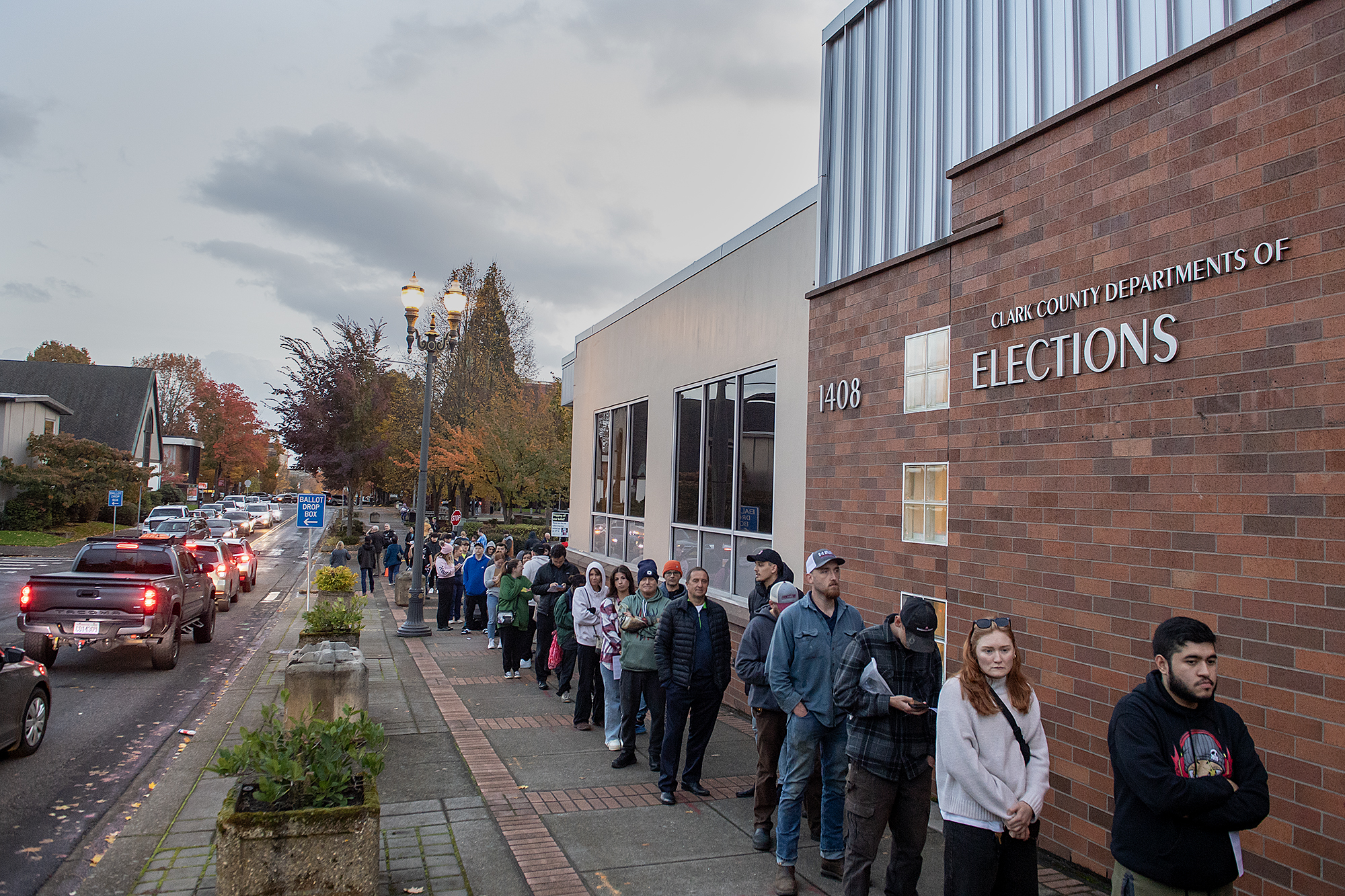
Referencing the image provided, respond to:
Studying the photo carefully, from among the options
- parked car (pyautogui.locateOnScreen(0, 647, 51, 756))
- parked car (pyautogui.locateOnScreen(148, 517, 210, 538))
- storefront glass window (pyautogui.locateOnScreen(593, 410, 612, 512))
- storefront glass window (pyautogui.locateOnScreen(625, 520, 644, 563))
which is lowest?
parked car (pyautogui.locateOnScreen(0, 647, 51, 756))

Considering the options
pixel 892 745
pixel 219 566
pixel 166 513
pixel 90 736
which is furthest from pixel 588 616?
pixel 166 513

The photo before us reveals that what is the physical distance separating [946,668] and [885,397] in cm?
233

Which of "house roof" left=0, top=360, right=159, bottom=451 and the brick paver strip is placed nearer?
the brick paver strip

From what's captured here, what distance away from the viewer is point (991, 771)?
11.7ft

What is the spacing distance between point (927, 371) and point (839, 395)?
132cm

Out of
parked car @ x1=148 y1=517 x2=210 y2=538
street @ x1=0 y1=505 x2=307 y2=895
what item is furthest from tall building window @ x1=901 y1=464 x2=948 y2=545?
parked car @ x1=148 y1=517 x2=210 y2=538

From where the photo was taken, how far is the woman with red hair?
11.5ft

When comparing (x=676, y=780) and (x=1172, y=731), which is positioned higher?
(x=1172, y=731)

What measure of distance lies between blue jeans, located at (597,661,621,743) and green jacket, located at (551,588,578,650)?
1.31m

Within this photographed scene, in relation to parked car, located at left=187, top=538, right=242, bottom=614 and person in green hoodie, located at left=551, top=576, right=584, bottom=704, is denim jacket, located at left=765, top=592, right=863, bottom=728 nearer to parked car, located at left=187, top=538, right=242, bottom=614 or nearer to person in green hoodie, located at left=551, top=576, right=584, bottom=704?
person in green hoodie, located at left=551, top=576, right=584, bottom=704

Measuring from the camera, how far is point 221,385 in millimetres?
81812

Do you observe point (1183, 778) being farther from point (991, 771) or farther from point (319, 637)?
point (319, 637)

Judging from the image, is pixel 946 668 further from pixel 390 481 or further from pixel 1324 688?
pixel 390 481

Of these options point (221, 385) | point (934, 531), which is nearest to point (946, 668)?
point (934, 531)
